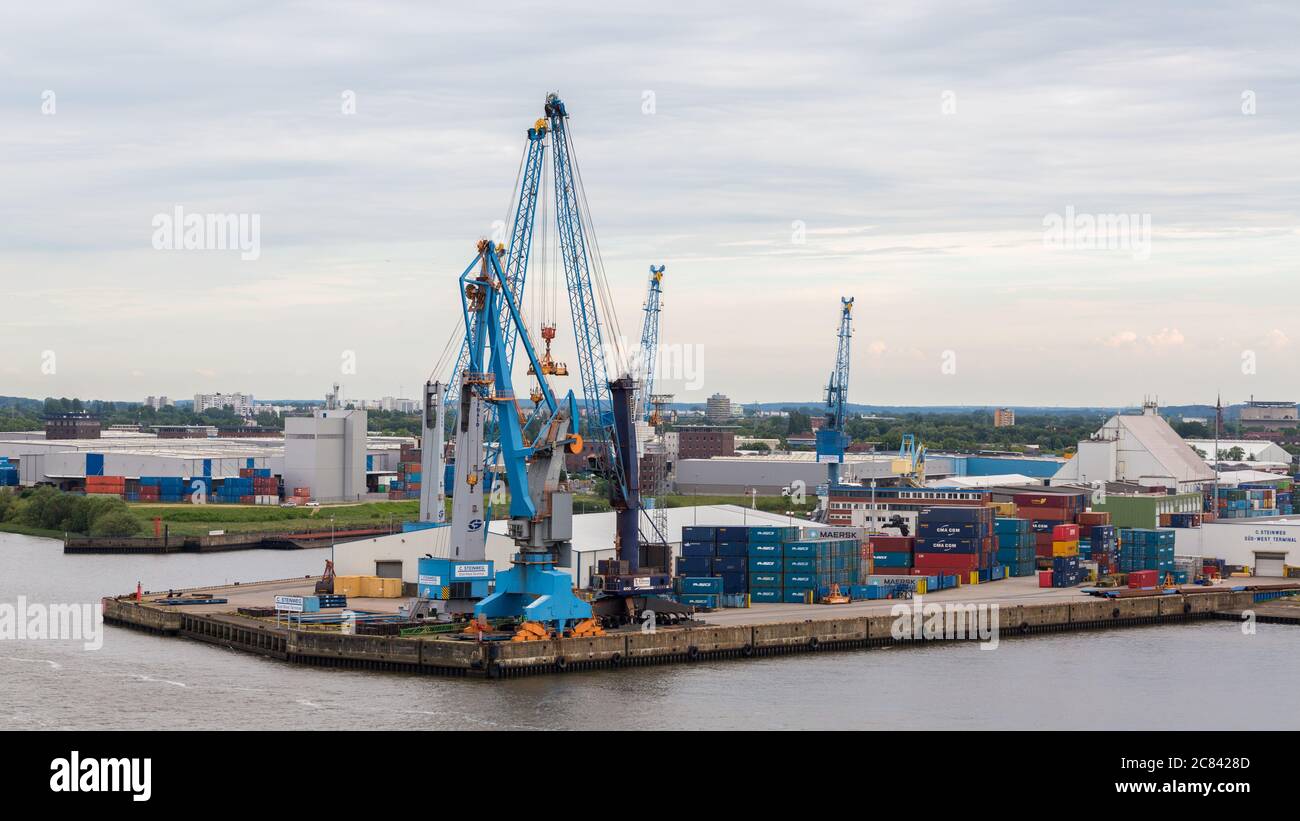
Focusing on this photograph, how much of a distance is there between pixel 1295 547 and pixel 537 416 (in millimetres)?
24544

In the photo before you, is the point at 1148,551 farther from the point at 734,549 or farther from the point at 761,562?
the point at 734,549

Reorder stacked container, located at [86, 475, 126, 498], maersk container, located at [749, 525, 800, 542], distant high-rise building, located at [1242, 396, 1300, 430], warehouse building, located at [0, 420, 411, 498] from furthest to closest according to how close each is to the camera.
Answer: distant high-rise building, located at [1242, 396, 1300, 430] < warehouse building, located at [0, 420, 411, 498] < stacked container, located at [86, 475, 126, 498] < maersk container, located at [749, 525, 800, 542]

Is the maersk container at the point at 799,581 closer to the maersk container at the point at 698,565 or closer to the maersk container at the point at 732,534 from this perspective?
the maersk container at the point at 732,534

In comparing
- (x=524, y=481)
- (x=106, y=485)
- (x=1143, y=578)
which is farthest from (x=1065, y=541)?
(x=106, y=485)

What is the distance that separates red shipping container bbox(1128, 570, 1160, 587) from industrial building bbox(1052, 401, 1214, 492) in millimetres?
23417

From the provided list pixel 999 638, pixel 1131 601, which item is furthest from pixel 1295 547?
pixel 999 638

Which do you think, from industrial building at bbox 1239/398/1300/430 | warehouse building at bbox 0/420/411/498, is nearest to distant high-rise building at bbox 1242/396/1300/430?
industrial building at bbox 1239/398/1300/430

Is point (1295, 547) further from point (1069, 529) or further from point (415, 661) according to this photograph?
point (415, 661)

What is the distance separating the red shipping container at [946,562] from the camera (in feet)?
146

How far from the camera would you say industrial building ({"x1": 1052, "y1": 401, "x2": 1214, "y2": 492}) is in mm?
70250

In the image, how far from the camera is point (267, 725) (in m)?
24.8

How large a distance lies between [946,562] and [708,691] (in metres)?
17.2

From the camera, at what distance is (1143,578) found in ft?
148

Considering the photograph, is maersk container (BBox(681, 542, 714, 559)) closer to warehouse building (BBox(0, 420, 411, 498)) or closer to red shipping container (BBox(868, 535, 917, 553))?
red shipping container (BBox(868, 535, 917, 553))
